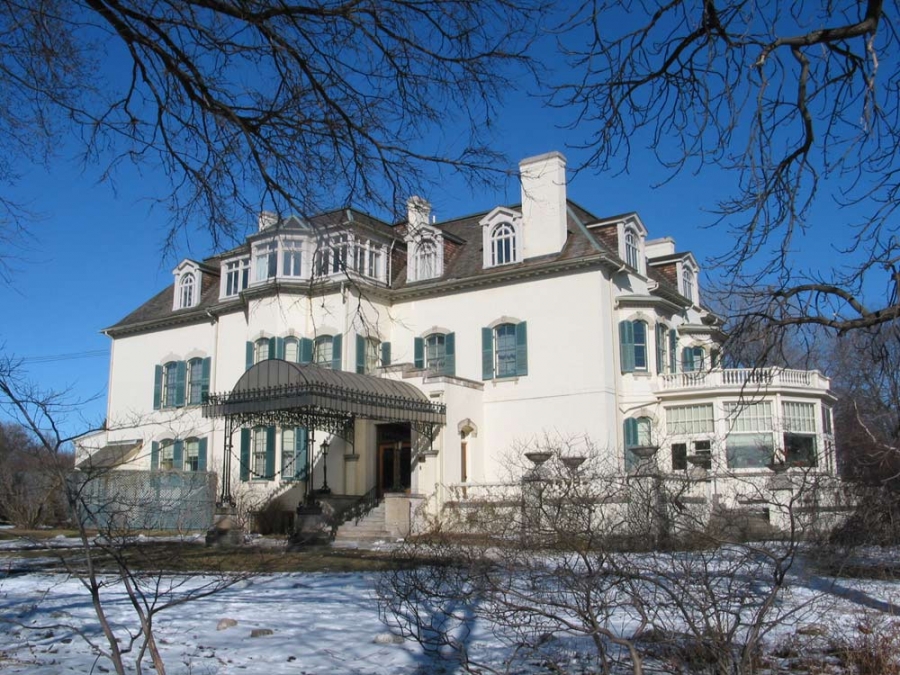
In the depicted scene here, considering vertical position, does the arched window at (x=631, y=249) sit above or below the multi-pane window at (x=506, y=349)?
above

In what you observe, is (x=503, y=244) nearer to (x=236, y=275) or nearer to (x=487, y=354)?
(x=487, y=354)

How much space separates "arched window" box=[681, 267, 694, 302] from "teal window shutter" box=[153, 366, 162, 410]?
1995 centimetres

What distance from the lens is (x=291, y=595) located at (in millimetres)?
10477

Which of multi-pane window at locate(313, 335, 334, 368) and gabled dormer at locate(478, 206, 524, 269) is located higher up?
gabled dormer at locate(478, 206, 524, 269)

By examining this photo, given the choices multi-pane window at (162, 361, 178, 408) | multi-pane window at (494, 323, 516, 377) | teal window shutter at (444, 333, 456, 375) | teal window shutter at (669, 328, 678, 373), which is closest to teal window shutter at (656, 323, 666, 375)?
teal window shutter at (669, 328, 678, 373)

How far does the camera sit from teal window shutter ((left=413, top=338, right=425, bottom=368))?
2738 cm

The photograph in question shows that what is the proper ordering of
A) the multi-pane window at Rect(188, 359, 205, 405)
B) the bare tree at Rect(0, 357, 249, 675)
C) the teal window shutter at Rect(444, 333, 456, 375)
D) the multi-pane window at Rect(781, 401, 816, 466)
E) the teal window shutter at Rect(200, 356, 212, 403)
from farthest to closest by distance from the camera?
1. the multi-pane window at Rect(188, 359, 205, 405)
2. the teal window shutter at Rect(200, 356, 212, 403)
3. the teal window shutter at Rect(444, 333, 456, 375)
4. the multi-pane window at Rect(781, 401, 816, 466)
5. the bare tree at Rect(0, 357, 249, 675)

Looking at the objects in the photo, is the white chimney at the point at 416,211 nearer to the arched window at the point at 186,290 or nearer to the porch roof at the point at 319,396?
the porch roof at the point at 319,396

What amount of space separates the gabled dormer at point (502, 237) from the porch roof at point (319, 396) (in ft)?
17.9

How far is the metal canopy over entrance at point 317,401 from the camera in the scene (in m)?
21.3

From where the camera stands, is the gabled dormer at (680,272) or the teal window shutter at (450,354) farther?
the gabled dormer at (680,272)

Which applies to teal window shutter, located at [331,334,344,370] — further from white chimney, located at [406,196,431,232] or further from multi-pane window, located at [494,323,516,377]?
white chimney, located at [406,196,431,232]

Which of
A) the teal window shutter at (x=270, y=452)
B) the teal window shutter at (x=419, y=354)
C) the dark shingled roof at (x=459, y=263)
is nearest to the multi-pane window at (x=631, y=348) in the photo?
the dark shingled roof at (x=459, y=263)

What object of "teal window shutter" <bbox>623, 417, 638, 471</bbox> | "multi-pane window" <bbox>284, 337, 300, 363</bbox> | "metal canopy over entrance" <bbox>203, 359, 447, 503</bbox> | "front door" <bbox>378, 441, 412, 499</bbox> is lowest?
"front door" <bbox>378, 441, 412, 499</bbox>
